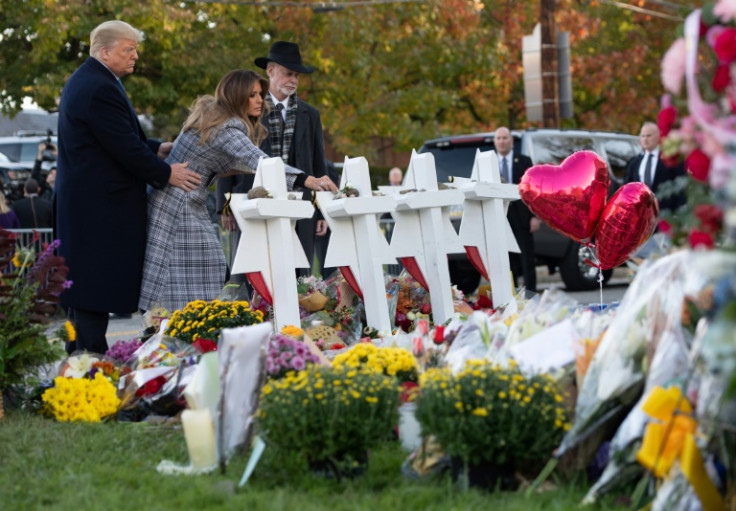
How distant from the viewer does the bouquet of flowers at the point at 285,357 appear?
5375 millimetres

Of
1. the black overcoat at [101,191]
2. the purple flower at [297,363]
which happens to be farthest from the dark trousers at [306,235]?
the purple flower at [297,363]

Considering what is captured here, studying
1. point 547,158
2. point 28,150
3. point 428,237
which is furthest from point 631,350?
point 28,150

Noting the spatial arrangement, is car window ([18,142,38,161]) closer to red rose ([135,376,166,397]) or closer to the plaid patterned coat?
the plaid patterned coat

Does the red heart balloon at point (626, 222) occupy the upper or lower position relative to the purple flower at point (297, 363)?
upper

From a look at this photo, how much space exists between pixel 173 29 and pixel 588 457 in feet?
56.5

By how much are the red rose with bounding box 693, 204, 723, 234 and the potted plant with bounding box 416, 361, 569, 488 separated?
1.01 meters

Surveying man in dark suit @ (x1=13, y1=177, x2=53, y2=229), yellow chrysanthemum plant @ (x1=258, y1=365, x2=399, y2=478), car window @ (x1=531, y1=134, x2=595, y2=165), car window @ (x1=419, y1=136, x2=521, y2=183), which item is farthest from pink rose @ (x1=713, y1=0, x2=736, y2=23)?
man in dark suit @ (x1=13, y1=177, x2=53, y2=229)

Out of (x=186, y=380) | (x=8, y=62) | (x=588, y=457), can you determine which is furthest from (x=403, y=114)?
(x=588, y=457)

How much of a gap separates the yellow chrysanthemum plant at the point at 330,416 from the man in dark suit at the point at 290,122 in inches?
170

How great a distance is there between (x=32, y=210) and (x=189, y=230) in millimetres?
7996

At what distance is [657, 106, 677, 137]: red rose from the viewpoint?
414cm

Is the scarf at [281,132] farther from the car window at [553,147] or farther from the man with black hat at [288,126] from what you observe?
the car window at [553,147]

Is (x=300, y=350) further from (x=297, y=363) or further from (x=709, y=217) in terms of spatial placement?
(x=709, y=217)

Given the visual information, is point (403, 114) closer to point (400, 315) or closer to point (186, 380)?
point (400, 315)
